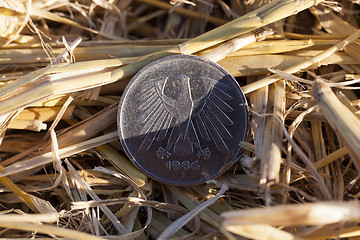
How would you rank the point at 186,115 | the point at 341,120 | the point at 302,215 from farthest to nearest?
the point at 186,115
the point at 341,120
the point at 302,215

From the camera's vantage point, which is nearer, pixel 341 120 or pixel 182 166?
pixel 341 120

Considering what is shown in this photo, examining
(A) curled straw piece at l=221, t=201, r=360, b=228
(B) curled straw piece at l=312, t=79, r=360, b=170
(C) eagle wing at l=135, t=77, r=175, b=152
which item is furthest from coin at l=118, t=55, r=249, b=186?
(A) curled straw piece at l=221, t=201, r=360, b=228

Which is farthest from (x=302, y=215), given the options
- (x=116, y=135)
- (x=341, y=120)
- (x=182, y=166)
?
(x=116, y=135)

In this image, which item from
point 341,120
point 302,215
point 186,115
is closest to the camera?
point 302,215

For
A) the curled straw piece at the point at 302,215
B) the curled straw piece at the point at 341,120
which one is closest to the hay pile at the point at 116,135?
the curled straw piece at the point at 341,120

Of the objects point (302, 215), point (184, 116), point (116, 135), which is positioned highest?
point (184, 116)

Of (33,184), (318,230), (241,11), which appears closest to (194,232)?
(318,230)

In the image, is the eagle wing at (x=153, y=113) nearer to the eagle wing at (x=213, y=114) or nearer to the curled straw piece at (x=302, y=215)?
the eagle wing at (x=213, y=114)

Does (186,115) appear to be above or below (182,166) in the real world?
above

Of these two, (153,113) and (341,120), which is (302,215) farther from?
(153,113)
